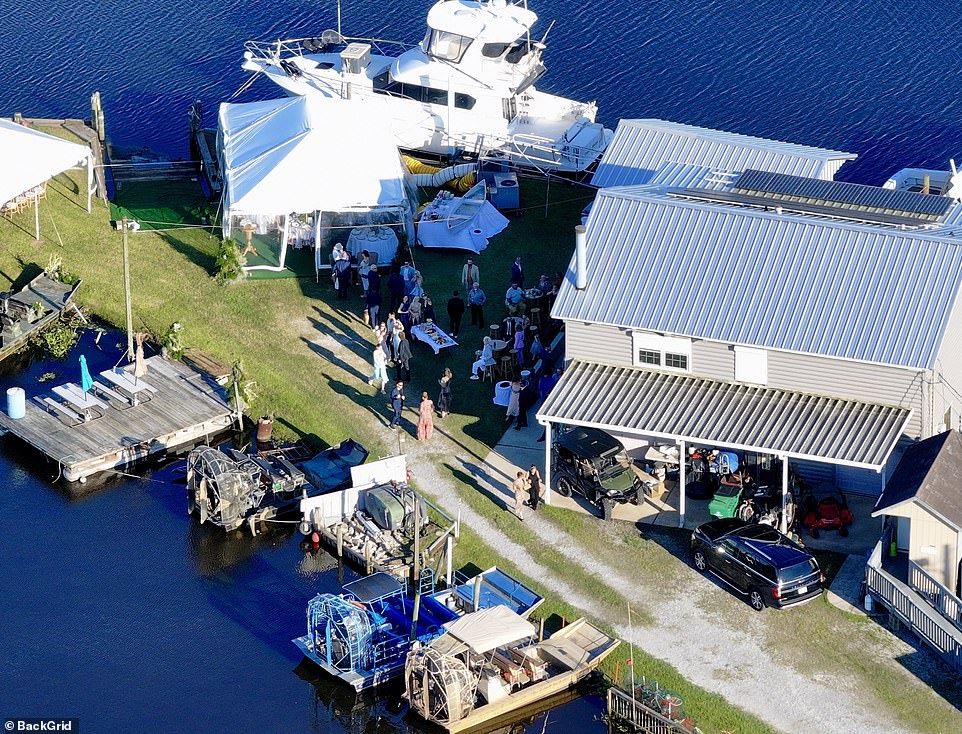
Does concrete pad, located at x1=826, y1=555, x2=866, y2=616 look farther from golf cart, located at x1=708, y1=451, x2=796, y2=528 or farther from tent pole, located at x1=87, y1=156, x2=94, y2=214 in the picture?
tent pole, located at x1=87, y1=156, x2=94, y2=214

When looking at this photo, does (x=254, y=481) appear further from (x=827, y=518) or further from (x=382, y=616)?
(x=827, y=518)

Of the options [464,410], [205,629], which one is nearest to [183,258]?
[464,410]

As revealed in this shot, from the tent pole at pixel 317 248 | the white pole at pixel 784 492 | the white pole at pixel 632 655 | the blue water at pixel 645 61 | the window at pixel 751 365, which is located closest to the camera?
the white pole at pixel 632 655

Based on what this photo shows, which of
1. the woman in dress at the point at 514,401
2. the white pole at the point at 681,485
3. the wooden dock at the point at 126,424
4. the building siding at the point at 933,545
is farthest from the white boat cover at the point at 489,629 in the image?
the wooden dock at the point at 126,424

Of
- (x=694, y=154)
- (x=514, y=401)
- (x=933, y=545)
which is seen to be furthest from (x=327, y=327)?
(x=933, y=545)

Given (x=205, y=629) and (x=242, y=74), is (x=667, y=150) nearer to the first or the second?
(x=205, y=629)

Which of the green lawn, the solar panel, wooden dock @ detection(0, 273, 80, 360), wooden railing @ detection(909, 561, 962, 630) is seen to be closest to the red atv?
the green lawn

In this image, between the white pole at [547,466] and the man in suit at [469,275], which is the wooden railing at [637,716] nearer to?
the white pole at [547,466]
